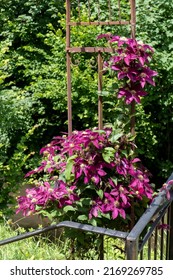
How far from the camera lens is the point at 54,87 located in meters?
5.66

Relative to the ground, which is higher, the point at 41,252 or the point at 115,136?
the point at 115,136

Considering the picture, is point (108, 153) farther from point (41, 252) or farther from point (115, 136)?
point (41, 252)

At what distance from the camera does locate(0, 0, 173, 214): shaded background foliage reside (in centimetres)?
504

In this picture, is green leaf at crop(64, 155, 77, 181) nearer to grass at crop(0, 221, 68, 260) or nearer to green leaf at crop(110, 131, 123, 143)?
green leaf at crop(110, 131, 123, 143)

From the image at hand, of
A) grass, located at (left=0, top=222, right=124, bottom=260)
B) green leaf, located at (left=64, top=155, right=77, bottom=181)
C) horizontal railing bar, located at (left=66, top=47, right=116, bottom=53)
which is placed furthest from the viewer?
grass, located at (left=0, top=222, right=124, bottom=260)

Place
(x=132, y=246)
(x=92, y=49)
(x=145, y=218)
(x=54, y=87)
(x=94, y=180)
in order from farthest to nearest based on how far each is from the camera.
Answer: (x=54, y=87) → (x=92, y=49) → (x=94, y=180) → (x=145, y=218) → (x=132, y=246)

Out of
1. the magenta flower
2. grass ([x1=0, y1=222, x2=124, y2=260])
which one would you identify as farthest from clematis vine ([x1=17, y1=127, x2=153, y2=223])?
grass ([x1=0, y1=222, x2=124, y2=260])

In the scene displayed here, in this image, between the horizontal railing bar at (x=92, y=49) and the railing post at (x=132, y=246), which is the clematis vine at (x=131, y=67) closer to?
the horizontal railing bar at (x=92, y=49)

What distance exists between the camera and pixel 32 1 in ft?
20.8

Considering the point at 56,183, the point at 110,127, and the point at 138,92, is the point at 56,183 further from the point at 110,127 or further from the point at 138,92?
the point at 138,92

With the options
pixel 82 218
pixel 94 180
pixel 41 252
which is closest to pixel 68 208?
pixel 82 218

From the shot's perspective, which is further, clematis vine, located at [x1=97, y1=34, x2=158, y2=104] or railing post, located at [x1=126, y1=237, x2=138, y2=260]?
clematis vine, located at [x1=97, y1=34, x2=158, y2=104]

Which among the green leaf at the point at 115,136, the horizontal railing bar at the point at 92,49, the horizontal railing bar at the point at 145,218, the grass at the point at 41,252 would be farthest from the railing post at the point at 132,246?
the horizontal railing bar at the point at 92,49
